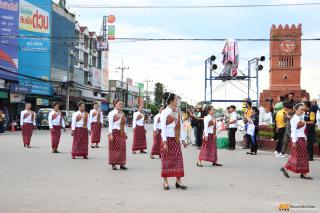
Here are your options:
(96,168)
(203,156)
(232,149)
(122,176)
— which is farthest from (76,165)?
(232,149)

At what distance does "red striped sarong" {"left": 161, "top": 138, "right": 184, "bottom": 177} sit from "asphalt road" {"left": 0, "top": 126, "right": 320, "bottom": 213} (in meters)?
0.30

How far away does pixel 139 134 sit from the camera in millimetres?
16719

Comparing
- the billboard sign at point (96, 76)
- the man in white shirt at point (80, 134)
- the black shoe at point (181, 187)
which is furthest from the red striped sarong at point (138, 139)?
the billboard sign at point (96, 76)

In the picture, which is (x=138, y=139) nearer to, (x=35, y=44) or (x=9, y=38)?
(x=9, y=38)

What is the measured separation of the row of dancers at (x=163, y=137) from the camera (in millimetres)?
8602

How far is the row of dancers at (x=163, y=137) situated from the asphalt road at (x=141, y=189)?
37 centimetres

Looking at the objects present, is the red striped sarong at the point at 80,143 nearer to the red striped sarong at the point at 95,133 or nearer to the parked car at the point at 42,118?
the red striped sarong at the point at 95,133

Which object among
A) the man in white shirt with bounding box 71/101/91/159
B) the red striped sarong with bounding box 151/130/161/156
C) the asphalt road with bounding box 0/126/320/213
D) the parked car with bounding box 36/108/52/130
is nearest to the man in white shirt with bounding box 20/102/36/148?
the man in white shirt with bounding box 71/101/91/159

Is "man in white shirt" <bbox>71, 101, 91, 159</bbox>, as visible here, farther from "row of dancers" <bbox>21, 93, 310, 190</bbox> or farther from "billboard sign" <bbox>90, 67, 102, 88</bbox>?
"billboard sign" <bbox>90, 67, 102, 88</bbox>

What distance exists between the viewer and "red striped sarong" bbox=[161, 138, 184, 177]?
847 centimetres

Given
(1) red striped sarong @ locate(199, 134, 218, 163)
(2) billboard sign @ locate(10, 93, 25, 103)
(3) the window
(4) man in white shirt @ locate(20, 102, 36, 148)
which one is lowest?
(1) red striped sarong @ locate(199, 134, 218, 163)

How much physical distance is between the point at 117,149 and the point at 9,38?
33307mm

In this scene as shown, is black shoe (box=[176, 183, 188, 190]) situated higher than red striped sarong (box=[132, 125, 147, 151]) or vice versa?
red striped sarong (box=[132, 125, 147, 151])

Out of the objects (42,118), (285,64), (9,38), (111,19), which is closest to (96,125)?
(42,118)
